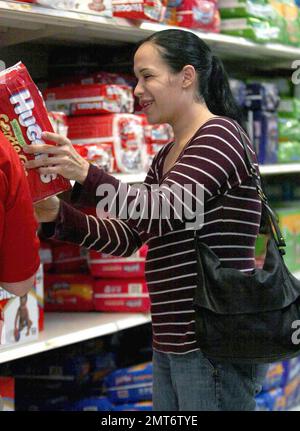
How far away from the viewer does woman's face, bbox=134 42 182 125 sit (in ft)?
5.78

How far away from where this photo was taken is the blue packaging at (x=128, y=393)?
2.39 metres

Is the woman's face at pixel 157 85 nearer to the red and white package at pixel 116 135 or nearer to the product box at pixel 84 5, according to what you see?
the product box at pixel 84 5

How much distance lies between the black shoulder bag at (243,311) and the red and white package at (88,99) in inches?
24.3

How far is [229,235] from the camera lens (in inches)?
66.8

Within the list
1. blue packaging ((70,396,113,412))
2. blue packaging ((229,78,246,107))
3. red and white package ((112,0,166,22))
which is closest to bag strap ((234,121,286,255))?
red and white package ((112,0,166,22))

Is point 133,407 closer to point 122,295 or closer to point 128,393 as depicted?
point 128,393

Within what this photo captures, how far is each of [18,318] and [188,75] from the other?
0.75 meters

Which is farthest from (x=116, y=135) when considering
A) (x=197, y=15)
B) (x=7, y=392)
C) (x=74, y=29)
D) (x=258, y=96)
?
(x=258, y=96)

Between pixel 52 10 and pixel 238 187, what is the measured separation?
25.0 inches

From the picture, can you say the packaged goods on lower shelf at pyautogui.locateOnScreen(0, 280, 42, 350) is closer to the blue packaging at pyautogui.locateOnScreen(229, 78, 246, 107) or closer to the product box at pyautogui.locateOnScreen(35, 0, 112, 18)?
the product box at pyautogui.locateOnScreen(35, 0, 112, 18)

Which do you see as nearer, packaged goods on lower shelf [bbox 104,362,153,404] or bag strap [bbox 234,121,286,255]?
bag strap [bbox 234,121,286,255]

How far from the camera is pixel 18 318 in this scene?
6.38 feet

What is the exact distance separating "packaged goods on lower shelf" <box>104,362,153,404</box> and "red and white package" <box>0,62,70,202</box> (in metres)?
1.01
